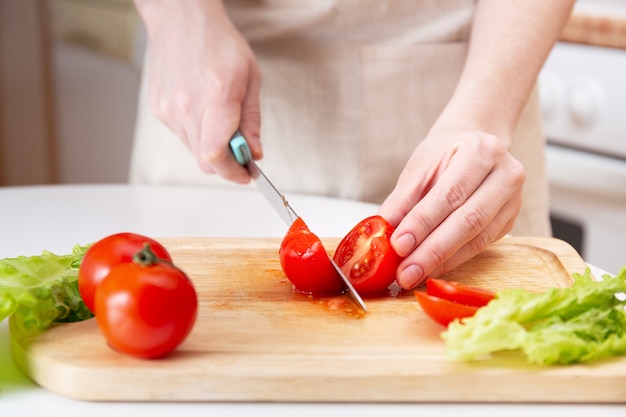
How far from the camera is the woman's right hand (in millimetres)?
1379

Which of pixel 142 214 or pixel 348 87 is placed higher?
pixel 348 87

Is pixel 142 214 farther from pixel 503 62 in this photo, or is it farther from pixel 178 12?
pixel 503 62

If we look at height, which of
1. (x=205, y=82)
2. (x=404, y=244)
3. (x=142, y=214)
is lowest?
(x=142, y=214)

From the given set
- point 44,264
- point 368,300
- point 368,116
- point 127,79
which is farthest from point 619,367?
point 127,79

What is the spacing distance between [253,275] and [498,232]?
1.12ft

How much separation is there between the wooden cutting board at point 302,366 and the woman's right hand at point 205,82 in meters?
0.33

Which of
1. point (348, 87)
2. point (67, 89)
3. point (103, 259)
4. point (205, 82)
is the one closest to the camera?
point (103, 259)

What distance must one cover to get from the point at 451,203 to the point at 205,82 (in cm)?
42

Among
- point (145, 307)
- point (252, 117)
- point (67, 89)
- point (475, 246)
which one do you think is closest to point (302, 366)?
point (145, 307)

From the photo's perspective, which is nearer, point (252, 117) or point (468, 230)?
point (468, 230)

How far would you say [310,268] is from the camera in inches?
46.4

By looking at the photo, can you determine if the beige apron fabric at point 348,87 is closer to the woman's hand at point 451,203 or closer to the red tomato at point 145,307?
the woman's hand at point 451,203

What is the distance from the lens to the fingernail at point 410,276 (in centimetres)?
117

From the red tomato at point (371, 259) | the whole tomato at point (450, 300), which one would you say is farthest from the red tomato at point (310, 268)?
the whole tomato at point (450, 300)
